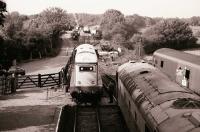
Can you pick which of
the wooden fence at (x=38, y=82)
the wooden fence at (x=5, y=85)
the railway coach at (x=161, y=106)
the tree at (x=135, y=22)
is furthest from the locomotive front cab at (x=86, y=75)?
the tree at (x=135, y=22)

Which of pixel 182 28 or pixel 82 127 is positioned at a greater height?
pixel 182 28

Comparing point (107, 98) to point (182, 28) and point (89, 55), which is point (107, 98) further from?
point (182, 28)

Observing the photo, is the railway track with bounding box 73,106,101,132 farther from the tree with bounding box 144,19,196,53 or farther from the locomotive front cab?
the tree with bounding box 144,19,196,53

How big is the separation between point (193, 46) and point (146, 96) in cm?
5848

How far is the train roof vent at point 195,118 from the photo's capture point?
678 centimetres

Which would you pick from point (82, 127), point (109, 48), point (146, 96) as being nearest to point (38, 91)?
point (82, 127)

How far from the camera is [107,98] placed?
2308cm

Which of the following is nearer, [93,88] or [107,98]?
[93,88]

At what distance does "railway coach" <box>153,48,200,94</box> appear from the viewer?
16442mm

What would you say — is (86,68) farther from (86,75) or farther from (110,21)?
(110,21)

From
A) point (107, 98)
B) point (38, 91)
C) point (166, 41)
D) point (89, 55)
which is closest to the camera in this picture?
point (89, 55)

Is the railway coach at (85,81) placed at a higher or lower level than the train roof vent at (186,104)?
lower

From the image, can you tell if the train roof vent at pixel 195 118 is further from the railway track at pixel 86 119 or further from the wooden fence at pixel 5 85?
the wooden fence at pixel 5 85

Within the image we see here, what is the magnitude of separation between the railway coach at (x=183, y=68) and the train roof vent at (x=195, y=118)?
8769mm
